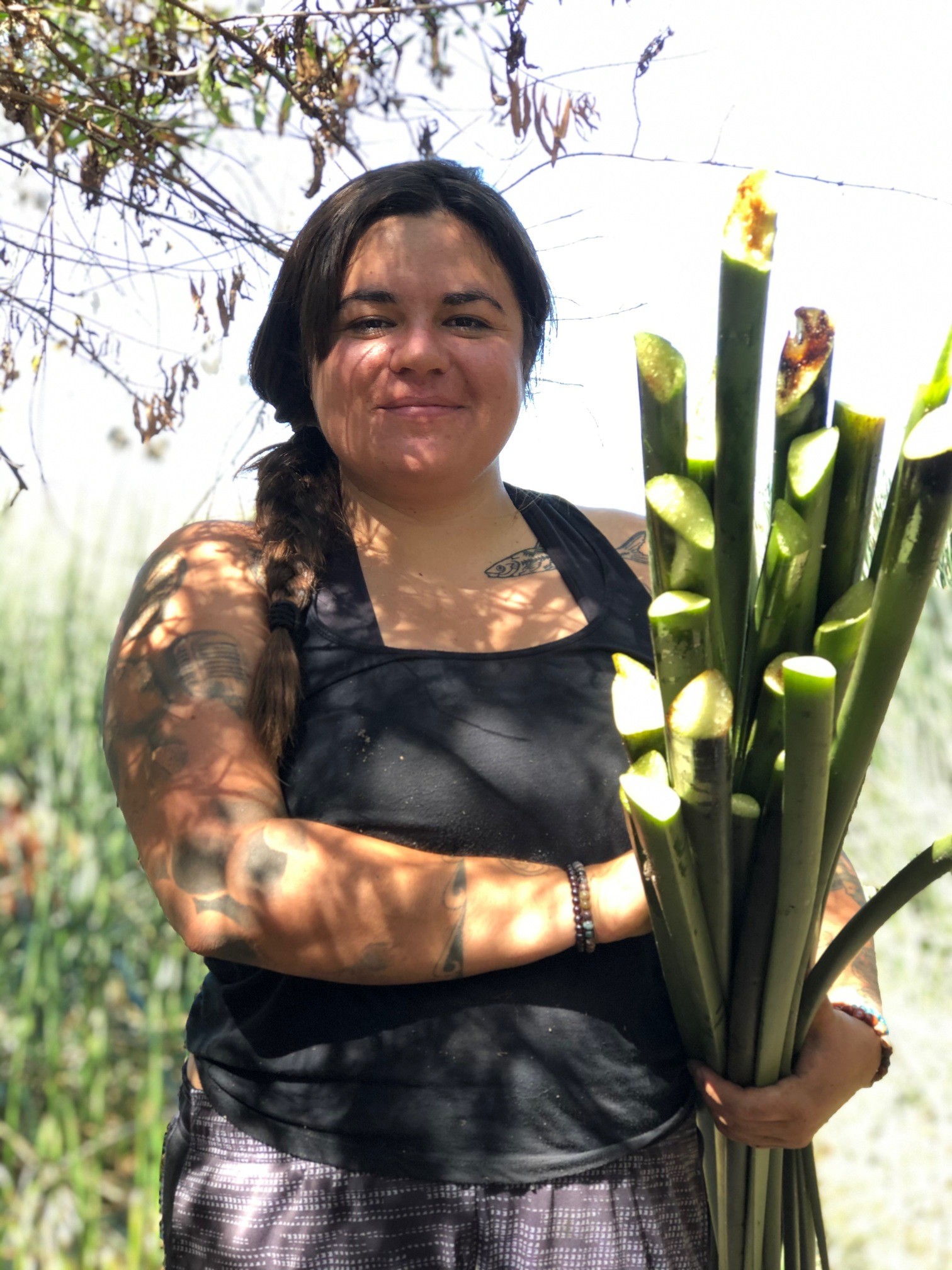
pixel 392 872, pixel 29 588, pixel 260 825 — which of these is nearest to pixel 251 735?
pixel 260 825

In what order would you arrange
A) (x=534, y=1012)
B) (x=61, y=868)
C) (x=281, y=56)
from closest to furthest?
(x=534, y=1012) < (x=281, y=56) < (x=61, y=868)

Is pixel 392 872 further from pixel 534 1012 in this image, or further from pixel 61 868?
pixel 61 868

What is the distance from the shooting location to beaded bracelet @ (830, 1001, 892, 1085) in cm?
125

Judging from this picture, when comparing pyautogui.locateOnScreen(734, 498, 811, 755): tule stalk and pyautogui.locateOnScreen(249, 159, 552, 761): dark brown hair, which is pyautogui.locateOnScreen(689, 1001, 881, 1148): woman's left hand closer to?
pyautogui.locateOnScreen(734, 498, 811, 755): tule stalk

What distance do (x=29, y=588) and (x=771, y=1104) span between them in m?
3.27

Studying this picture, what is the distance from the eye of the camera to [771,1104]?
111cm

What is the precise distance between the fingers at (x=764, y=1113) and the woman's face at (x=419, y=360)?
0.76m

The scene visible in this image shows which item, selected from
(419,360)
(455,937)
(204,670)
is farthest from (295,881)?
(419,360)

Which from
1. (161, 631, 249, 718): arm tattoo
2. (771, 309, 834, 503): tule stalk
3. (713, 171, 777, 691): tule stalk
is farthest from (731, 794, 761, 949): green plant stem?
(161, 631, 249, 718): arm tattoo

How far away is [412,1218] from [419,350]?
3.09 ft

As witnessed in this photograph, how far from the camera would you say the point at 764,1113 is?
1.11m

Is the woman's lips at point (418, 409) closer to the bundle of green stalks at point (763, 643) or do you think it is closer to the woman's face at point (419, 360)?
the woman's face at point (419, 360)

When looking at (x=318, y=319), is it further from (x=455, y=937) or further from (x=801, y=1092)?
(x=801, y=1092)

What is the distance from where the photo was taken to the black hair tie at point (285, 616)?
1.31 meters
